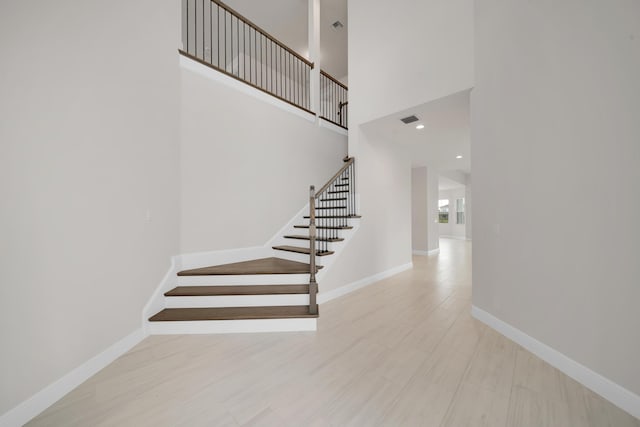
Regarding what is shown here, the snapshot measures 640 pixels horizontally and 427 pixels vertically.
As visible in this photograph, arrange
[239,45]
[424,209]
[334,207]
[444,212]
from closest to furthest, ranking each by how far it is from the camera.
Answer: [334,207] → [239,45] → [424,209] → [444,212]

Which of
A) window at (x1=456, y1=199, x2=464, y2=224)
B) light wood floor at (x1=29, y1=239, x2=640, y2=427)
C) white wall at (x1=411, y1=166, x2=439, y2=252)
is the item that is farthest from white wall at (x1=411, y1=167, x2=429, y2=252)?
window at (x1=456, y1=199, x2=464, y2=224)

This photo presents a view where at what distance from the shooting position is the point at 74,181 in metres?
1.74

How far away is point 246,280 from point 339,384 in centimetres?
174

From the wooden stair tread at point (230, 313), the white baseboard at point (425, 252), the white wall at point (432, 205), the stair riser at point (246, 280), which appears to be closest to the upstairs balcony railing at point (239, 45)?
the stair riser at point (246, 280)

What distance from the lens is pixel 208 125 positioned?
343 centimetres

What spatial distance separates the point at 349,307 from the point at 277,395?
1715 millimetres

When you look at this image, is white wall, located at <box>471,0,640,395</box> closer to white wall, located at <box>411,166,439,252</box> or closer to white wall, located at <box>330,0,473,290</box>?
white wall, located at <box>330,0,473,290</box>

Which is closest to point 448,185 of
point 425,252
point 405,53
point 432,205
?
point 432,205

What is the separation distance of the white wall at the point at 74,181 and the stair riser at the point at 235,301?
0.37m

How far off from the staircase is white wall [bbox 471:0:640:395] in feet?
6.68

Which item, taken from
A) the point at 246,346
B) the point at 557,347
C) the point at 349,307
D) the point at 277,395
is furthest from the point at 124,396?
the point at 557,347

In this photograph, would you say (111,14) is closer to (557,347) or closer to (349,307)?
(349,307)

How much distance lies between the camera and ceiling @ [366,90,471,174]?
3330 mm

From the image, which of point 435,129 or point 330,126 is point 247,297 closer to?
point 330,126
